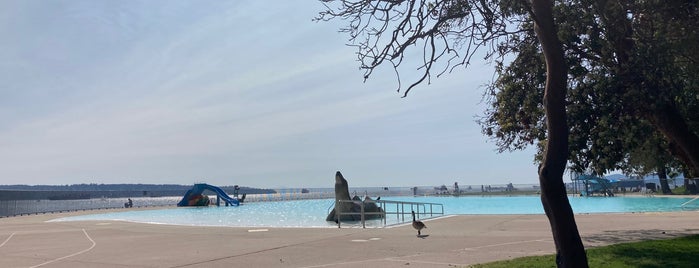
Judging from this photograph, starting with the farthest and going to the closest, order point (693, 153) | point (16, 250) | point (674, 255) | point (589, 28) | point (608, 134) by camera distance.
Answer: point (16, 250) → point (608, 134) → point (589, 28) → point (693, 153) → point (674, 255)

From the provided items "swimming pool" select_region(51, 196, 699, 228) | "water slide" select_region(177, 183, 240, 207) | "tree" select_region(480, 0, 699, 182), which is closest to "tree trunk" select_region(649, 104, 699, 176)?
"tree" select_region(480, 0, 699, 182)

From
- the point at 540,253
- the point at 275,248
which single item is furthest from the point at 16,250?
the point at 540,253

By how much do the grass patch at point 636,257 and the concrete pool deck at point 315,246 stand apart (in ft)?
3.07

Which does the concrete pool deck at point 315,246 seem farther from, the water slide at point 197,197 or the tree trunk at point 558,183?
the water slide at point 197,197

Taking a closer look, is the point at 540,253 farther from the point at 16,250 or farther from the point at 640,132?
the point at 16,250

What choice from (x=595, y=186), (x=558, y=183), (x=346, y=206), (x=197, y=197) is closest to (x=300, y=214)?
(x=346, y=206)

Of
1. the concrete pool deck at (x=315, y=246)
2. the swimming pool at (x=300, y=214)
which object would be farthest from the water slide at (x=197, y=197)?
the concrete pool deck at (x=315, y=246)

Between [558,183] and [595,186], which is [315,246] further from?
[595,186]

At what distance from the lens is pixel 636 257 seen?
10484mm

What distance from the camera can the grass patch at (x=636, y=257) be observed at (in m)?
9.72

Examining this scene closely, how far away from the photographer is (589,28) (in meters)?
12.1

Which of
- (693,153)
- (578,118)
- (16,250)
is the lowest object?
(16,250)

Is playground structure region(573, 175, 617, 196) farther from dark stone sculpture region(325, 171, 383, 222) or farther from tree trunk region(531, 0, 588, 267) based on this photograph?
tree trunk region(531, 0, 588, 267)

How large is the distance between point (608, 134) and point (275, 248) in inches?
345
